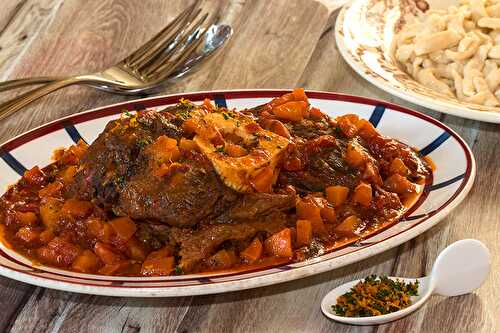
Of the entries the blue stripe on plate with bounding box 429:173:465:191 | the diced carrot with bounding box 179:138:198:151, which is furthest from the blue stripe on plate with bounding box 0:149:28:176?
the blue stripe on plate with bounding box 429:173:465:191

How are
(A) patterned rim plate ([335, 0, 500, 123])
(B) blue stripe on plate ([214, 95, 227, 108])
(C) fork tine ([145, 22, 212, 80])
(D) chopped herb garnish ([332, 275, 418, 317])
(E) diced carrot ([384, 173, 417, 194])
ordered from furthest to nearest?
(C) fork tine ([145, 22, 212, 80]), (B) blue stripe on plate ([214, 95, 227, 108]), (A) patterned rim plate ([335, 0, 500, 123]), (E) diced carrot ([384, 173, 417, 194]), (D) chopped herb garnish ([332, 275, 418, 317])

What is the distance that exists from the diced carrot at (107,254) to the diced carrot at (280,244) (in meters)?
0.67

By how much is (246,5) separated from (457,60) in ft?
6.69

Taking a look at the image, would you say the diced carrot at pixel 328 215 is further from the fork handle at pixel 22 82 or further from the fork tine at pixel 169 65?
the fork handle at pixel 22 82

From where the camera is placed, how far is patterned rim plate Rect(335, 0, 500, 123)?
4691 mm

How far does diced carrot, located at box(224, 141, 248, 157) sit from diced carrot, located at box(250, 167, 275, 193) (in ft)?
0.41

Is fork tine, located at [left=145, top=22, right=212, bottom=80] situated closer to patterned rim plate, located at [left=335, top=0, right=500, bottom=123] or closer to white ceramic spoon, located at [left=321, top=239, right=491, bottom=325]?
patterned rim plate, located at [left=335, top=0, right=500, bottom=123]

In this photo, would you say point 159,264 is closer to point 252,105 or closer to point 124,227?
point 124,227

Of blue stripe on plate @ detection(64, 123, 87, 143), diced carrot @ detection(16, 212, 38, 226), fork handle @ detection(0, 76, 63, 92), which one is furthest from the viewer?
fork handle @ detection(0, 76, 63, 92)

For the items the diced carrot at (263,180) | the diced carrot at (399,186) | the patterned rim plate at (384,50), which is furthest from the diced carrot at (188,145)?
the patterned rim plate at (384,50)

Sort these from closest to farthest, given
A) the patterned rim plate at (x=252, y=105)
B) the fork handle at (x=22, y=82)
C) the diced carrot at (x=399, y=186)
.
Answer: the patterned rim plate at (x=252, y=105) < the diced carrot at (x=399, y=186) < the fork handle at (x=22, y=82)

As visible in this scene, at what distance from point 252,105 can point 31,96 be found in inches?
54.6

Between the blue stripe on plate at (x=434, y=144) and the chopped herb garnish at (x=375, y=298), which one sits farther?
the blue stripe on plate at (x=434, y=144)

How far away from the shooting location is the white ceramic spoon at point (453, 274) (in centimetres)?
347
